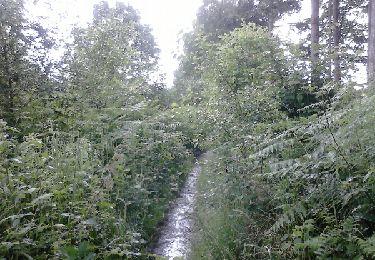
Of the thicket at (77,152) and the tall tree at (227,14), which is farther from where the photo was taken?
the tall tree at (227,14)

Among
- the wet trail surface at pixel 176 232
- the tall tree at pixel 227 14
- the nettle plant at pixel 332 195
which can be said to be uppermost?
the tall tree at pixel 227 14

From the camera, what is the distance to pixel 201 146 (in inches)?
342

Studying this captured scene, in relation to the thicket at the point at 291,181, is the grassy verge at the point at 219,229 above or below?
below

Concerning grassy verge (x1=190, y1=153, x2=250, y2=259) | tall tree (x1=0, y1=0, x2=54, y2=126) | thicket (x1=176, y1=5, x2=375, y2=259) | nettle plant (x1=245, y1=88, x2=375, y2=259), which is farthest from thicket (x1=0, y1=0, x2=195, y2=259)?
nettle plant (x1=245, y1=88, x2=375, y2=259)

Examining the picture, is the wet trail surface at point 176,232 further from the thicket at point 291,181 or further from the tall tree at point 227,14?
the tall tree at point 227,14

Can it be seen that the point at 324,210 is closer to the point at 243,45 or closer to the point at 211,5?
the point at 243,45

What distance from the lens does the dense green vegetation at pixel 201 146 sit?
3.80 meters

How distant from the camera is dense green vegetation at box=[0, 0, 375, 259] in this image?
3.80m

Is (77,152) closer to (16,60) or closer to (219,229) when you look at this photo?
(219,229)

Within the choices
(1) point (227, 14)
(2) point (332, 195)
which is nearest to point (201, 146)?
(2) point (332, 195)

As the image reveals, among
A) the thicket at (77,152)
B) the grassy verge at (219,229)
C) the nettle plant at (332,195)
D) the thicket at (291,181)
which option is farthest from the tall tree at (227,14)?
the nettle plant at (332,195)

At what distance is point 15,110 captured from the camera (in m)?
7.55

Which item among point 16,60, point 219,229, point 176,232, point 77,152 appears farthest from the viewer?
point 16,60

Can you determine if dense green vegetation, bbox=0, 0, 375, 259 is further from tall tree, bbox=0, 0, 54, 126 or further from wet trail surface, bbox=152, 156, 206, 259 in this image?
wet trail surface, bbox=152, 156, 206, 259
